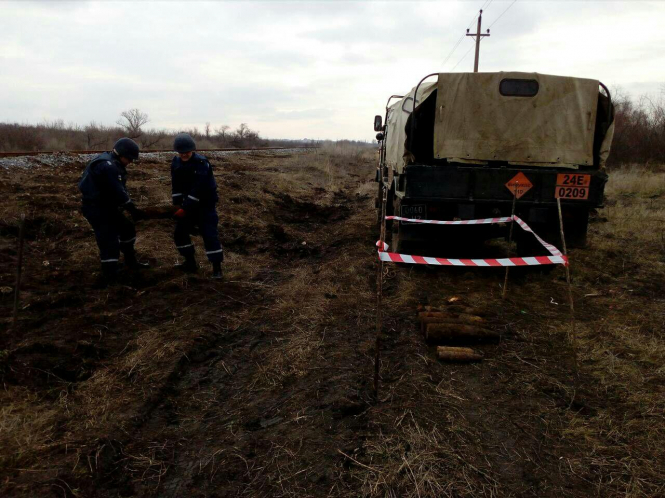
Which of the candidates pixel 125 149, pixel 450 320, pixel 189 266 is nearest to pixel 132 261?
pixel 189 266

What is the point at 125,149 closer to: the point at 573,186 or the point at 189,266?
the point at 189,266

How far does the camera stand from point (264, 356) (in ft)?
12.4

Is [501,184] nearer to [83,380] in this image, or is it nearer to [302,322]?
[302,322]

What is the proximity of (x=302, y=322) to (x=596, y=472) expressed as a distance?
112 inches

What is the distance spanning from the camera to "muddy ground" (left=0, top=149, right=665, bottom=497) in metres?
2.38

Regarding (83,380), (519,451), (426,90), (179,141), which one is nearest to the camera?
(519,451)

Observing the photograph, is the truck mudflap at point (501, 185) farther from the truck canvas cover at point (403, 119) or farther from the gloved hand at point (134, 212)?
the gloved hand at point (134, 212)

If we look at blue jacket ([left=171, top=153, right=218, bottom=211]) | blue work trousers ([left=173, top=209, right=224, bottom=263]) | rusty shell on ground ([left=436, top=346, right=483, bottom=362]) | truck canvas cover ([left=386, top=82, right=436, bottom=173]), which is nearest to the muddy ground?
rusty shell on ground ([left=436, top=346, right=483, bottom=362])

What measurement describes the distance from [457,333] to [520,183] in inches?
107

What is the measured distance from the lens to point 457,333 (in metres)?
4.04

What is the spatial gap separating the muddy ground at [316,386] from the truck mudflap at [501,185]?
1220 mm

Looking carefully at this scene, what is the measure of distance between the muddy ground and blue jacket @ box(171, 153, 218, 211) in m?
1.04

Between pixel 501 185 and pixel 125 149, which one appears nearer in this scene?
pixel 125 149

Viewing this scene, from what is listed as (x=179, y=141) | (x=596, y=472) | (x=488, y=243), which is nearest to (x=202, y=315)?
(x=179, y=141)
